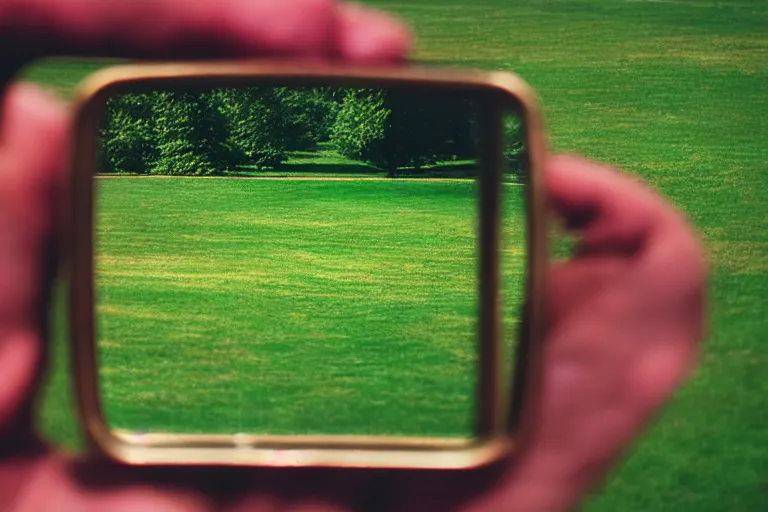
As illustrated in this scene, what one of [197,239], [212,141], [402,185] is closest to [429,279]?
[402,185]

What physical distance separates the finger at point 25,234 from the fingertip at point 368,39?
7.7 inches

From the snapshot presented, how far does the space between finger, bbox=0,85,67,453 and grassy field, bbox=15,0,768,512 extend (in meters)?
0.58

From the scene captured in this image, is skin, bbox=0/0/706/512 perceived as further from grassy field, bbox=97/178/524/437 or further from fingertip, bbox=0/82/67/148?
grassy field, bbox=97/178/524/437

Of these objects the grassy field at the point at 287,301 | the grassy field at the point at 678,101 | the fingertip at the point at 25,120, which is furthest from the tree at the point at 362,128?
the grassy field at the point at 678,101

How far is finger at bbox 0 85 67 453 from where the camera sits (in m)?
0.50

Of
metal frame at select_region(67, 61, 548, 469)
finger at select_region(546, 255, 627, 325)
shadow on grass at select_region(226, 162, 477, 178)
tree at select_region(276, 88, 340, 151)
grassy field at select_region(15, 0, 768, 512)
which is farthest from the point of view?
grassy field at select_region(15, 0, 768, 512)

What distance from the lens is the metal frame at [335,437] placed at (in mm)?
452

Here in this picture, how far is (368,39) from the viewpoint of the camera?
1.52 ft

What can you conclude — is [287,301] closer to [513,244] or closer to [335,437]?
[513,244]

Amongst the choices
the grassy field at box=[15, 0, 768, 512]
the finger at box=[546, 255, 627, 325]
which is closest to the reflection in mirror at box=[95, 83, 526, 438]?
the finger at box=[546, 255, 627, 325]

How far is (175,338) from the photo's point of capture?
1113 millimetres

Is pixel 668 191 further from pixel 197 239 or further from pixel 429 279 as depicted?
pixel 197 239

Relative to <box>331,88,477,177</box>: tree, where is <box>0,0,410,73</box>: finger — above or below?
above

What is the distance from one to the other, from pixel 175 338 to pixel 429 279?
425 mm
